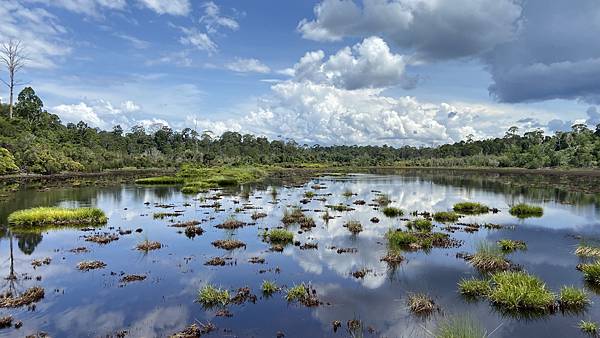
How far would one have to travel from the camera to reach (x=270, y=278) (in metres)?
20.8

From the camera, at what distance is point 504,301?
1717cm

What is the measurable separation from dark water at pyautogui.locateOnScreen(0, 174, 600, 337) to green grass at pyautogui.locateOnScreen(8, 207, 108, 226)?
1730 mm

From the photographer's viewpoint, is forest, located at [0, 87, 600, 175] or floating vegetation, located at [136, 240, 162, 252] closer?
floating vegetation, located at [136, 240, 162, 252]

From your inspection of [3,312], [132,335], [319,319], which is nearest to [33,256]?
[3,312]

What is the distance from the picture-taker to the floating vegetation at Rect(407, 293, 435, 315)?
16656 mm

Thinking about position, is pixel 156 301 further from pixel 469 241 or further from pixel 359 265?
pixel 469 241

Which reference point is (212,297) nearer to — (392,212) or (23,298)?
(23,298)

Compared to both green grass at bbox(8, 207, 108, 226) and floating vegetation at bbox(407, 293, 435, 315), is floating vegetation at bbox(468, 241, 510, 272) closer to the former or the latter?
floating vegetation at bbox(407, 293, 435, 315)

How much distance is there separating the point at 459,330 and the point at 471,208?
34.5 meters

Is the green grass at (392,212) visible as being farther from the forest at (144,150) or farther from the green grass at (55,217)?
the forest at (144,150)

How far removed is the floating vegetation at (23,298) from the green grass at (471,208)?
3797 cm

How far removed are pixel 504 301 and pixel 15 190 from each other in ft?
223

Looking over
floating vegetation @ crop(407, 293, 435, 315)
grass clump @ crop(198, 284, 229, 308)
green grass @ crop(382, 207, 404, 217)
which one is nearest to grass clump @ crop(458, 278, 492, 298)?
floating vegetation @ crop(407, 293, 435, 315)

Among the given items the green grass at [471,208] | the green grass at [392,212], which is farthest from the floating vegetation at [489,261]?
the green grass at [471,208]
